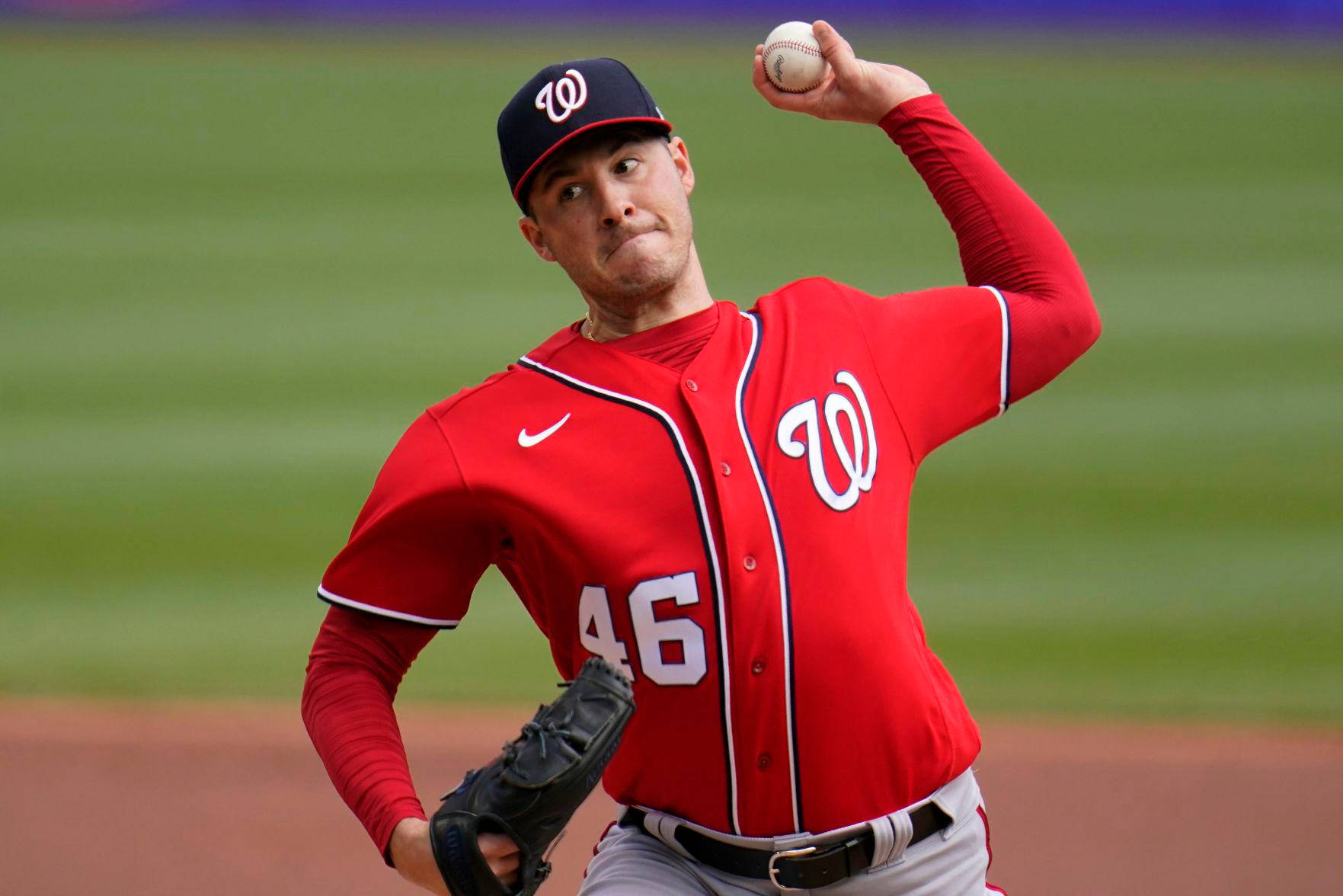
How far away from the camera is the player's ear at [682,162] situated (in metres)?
2.46

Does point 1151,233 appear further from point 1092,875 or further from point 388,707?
point 388,707

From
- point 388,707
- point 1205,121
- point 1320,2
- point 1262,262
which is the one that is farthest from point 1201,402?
point 388,707

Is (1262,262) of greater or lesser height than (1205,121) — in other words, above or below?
below

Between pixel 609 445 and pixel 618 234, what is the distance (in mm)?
315

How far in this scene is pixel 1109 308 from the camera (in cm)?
802

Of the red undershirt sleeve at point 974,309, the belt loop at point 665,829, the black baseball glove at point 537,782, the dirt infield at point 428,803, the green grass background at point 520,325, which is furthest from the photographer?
the green grass background at point 520,325

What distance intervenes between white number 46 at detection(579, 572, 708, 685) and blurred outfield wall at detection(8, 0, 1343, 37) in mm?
8833

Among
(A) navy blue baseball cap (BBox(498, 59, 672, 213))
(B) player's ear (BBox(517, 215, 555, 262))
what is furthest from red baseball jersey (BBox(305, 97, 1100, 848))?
(A) navy blue baseball cap (BBox(498, 59, 672, 213))

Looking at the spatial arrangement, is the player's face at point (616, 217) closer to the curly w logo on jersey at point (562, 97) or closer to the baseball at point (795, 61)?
the curly w logo on jersey at point (562, 97)

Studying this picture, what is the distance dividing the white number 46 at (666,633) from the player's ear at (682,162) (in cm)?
67

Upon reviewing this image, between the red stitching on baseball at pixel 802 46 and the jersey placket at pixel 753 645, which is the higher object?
the red stitching on baseball at pixel 802 46

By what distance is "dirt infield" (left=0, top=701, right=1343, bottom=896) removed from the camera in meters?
4.23

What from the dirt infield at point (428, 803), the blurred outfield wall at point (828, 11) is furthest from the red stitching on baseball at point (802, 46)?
the blurred outfield wall at point (828, 11)

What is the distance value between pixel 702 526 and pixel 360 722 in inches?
22.6
